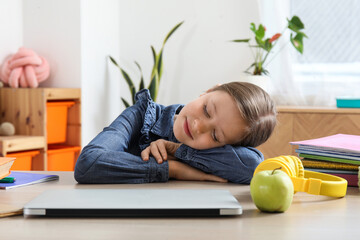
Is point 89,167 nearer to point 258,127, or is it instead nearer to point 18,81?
point 258,127

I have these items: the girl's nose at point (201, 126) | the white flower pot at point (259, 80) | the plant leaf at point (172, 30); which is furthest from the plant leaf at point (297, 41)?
the girl's nose at point (201, 126)

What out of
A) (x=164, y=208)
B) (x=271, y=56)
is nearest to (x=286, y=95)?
(x=271, y=56)

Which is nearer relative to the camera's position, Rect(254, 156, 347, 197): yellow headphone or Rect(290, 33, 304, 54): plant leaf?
Rect(254, 156, 347, 197): yellow headphone

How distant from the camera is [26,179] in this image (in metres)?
1.15

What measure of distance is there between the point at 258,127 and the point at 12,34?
2.70 meters

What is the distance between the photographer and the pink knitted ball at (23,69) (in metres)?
3.22

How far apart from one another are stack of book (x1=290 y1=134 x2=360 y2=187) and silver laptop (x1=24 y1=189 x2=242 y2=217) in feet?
1.26

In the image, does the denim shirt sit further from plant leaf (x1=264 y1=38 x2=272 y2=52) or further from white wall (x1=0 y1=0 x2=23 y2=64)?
white wall (x1=0 y1=0 x2=23 y2=64)

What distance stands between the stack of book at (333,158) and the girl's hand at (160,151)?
12.3 inches

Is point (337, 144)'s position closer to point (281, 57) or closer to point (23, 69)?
point (281, 57)

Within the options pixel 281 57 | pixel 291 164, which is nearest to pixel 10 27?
pixel 281 57

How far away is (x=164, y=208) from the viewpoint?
0.79 m

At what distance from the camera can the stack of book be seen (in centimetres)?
116

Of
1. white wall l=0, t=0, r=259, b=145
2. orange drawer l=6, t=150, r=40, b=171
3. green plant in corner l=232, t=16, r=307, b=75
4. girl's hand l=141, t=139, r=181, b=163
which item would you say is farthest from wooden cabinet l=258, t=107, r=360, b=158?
girl's hand l=141, t=139, r=181, b=163
